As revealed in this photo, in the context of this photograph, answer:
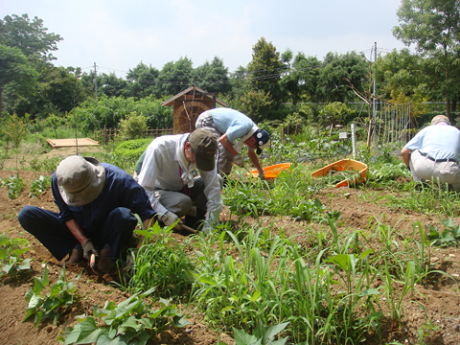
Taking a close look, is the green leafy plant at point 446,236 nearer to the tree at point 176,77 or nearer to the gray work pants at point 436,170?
the gray work pants at point 436,170

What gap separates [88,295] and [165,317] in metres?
0.48

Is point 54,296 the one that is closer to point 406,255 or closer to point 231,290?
point 231,290

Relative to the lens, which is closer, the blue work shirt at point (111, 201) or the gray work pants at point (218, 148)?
the blue work shirt at point (111, 201)

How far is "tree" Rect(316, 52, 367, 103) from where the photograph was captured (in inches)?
856

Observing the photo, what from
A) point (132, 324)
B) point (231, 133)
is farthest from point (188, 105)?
point (132, 324)

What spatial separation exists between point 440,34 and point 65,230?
19.6 meters

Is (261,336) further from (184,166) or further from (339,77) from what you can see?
(339,77)

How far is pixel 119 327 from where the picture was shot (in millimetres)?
1377

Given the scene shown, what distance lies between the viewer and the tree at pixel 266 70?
24750 mm

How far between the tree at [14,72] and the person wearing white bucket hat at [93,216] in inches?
844

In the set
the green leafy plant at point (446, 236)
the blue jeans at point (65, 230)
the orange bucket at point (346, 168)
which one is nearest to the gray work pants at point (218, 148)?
the orange bucket at point (346, 168)

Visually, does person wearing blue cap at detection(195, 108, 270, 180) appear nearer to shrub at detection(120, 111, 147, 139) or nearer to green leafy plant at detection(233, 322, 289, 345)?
green leafy plant at detection(233, 322, 289, 345)

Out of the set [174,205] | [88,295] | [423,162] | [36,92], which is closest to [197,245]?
[174,205]

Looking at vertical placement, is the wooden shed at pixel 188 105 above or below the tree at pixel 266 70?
below
